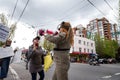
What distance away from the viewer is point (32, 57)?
594cm

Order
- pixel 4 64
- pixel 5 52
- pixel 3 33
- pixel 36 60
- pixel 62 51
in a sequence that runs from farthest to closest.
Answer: pixel 36 60, pixel 4 64, pixel 5 52, pixel 3 33, pixel 62 51

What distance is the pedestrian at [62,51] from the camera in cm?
408

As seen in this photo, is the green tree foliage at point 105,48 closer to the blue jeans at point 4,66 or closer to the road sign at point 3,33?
the blue jeans at point 4,66

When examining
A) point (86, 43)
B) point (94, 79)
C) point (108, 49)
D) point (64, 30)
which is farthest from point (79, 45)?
point (64, 30)

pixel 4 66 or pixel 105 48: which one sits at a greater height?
pixel 105 48

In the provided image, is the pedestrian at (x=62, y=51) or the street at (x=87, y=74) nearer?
the pedestrian at (x=62, y=51)

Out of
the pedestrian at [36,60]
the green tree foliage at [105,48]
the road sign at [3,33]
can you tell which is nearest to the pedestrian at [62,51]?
the road sign at [3,33]

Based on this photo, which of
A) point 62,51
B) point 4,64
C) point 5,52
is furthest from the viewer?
point 4,64

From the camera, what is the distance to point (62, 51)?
4.17 meters

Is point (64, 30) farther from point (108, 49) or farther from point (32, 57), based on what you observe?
point (108, 49)

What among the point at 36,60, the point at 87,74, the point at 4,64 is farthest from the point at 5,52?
the point at 87,74

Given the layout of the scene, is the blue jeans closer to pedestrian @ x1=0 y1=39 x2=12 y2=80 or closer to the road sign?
pedestrian @ x1=0 y1=39 x2=12 y2=80

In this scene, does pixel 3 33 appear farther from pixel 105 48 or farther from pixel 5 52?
pixel 105 48

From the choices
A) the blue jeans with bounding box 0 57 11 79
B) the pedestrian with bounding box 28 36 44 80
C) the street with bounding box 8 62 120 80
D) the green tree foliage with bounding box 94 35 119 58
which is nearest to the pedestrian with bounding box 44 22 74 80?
the pedestrian with bounding box 28 36 44 80
